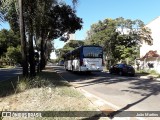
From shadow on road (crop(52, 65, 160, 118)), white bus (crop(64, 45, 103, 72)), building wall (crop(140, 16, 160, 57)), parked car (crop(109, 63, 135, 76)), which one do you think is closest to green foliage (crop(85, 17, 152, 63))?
building wall (crop(140, 16, 160, 57))

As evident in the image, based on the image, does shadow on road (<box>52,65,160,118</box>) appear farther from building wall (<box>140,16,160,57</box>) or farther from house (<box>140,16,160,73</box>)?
building wall (<box>140,16,160,57</box>)

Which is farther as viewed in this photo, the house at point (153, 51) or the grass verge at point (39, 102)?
the house at point (153, 51)

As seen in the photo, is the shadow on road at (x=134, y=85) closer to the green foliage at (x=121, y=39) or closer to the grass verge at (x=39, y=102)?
the grass verge at (x=39, y=102)

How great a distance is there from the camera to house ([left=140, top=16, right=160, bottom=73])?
1610 inches

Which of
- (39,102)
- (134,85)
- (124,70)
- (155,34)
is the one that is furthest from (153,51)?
(39,102)

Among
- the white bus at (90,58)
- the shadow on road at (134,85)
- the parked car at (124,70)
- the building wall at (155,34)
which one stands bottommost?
the shadow on road at (134,85)

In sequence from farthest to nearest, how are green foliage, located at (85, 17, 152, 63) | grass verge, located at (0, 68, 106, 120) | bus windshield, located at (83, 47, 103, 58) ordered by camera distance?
1. green foliage, located at (85, 17, 152, 63)
2. bus windshield, located at (83, 47, 103, 58)
3. grass verge, located at (0, 68, 106, 120)

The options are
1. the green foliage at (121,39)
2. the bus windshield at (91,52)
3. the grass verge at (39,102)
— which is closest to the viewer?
the grass verge at (39,102)

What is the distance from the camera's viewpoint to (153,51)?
1673 inches

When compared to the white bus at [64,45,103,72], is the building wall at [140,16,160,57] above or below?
above

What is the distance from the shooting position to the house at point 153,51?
4091cm

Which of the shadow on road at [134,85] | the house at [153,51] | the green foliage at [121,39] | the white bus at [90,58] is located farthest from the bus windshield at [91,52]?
the green foliage at [121,39]

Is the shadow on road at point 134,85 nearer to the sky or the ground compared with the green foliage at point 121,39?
nearer to the ground

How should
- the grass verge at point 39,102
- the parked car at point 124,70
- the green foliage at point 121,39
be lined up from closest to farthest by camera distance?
the grass verge at point 39,102 → the parked car at point 124,70 → the green foliage at point 121,39
